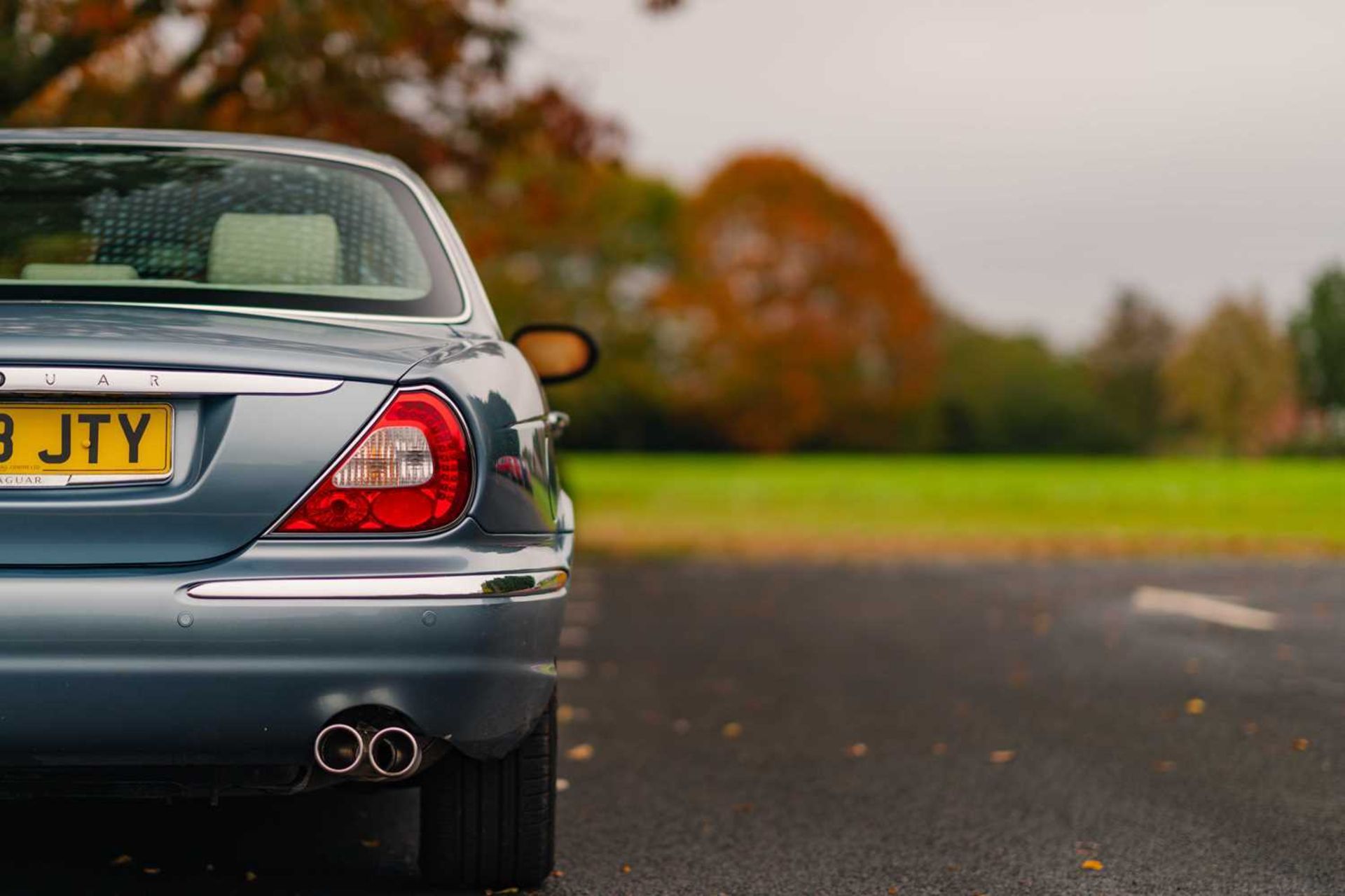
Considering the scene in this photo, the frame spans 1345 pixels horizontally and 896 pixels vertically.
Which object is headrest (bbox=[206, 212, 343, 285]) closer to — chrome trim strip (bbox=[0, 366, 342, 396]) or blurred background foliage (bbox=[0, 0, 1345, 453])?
chrome trim strip (bbox=[0, 366, 342, 396])

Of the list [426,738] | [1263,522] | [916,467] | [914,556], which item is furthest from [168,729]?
[916,467]

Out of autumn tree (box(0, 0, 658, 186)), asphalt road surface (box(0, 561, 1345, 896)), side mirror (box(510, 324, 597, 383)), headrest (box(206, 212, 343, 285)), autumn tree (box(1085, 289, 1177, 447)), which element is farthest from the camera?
autumn tree (box(1085, 289, 1177, 447))

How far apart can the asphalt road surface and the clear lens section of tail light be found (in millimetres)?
1175

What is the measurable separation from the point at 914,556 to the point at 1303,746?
30.9 feet

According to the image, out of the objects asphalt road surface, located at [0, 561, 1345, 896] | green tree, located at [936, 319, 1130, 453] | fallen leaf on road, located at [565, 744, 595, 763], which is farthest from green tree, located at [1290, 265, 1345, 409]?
fallen leaf on road, located at [565, 744, 595, 763]

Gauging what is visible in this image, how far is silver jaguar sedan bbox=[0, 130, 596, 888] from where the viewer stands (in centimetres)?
279

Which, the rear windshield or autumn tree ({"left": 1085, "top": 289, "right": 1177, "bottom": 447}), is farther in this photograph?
autumn tree ({"left": 1085, "top": 289, "right": 1177, "bottom": 447})

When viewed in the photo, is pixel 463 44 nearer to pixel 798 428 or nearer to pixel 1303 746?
pixel 1303 746

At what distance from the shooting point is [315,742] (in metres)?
2.87

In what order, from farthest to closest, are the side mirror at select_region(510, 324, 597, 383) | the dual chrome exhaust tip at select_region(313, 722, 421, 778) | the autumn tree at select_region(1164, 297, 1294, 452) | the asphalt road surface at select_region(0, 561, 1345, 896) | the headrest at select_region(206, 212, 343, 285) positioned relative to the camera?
the autumn tree at select_region(1164, 297, 1294, 452) < the side mirror at select_region(510, 324, 597, 383) < the asphalt road surface at select_region(0, 561, 1345, 896) < the headrest at select_region(206, 212, 343, 285) < the dual chrome exhaust tip at select_region(313, 722, 421, 778)

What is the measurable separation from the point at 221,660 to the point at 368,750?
1.08ft

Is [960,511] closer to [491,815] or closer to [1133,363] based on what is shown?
[491,815]

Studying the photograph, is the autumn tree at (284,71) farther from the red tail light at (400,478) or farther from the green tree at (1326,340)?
the green tree at (1326,340)

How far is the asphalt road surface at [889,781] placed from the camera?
12.5ft
